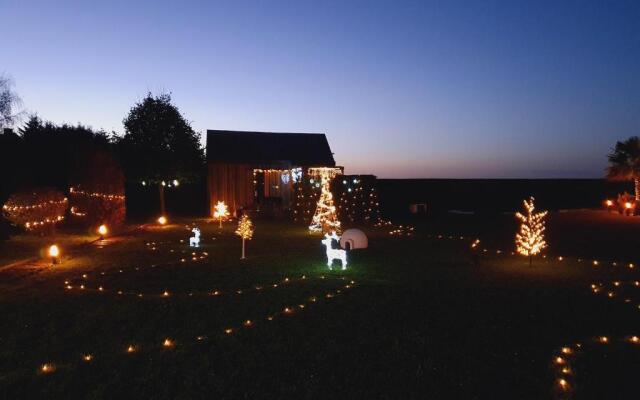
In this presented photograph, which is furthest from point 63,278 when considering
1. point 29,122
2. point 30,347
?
point 29,122

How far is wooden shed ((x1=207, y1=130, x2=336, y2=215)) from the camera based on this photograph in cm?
2653

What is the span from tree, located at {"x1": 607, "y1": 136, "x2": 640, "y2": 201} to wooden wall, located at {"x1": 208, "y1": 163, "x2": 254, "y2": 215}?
1922cm

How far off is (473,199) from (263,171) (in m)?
14.4

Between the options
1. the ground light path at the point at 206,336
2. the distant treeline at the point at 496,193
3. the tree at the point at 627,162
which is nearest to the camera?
the ground light path at the point at 206,336

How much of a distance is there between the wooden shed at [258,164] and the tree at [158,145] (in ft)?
5.46

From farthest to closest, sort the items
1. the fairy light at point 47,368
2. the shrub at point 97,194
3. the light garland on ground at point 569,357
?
the shrub at point 97,194
the fairy light at point 47,368
the light garland on ground at point 569,357

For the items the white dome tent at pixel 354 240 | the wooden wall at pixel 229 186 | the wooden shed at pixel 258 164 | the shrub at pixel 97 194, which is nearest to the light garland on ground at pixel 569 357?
the white dome tent at pixel 354 240

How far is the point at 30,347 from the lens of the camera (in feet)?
18.1

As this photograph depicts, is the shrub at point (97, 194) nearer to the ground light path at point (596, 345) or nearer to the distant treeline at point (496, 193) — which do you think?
the ground light path at point (596, 345)

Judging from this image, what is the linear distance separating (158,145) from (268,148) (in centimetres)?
608

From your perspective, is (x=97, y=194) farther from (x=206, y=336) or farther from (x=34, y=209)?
(x=206, y=336)

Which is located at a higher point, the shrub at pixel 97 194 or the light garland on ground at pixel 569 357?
the shrub at pixel 97 194

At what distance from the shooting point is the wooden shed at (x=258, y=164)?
87.0 feet

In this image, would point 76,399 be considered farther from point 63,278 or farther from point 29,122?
point 29,122
